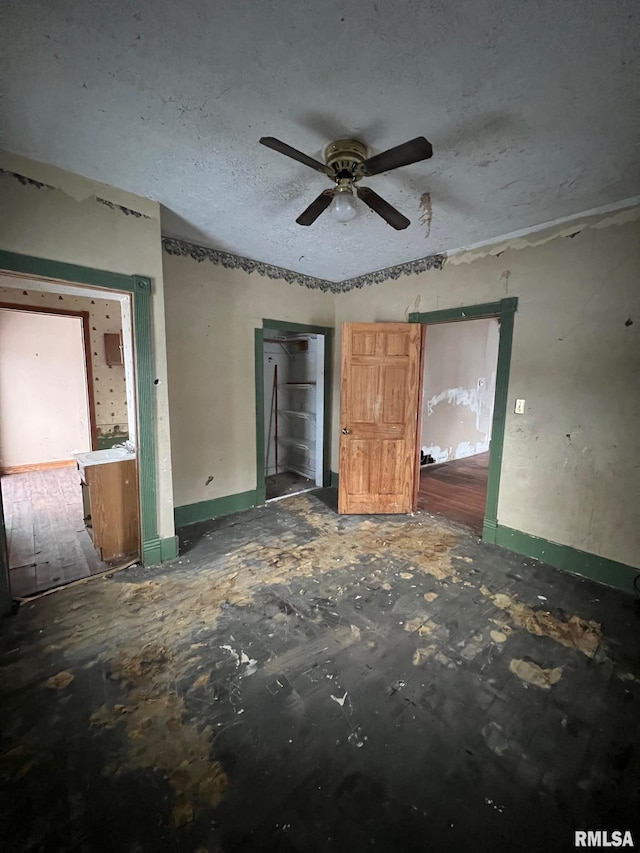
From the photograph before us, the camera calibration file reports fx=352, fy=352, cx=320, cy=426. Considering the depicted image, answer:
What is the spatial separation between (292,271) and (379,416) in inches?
78.8

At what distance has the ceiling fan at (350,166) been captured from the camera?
5.31 ft

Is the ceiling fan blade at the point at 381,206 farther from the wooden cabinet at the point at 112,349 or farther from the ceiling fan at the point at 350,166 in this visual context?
the wooden cabinet at the point at 112,349

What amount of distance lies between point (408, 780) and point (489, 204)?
10.9ft

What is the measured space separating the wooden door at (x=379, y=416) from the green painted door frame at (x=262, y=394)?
31.7 inches

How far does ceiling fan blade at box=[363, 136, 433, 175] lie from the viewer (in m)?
1.54

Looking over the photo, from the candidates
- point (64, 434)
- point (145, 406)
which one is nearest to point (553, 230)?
point (145, 406)

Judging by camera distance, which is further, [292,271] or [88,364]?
[88,364]

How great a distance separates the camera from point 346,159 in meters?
1.88

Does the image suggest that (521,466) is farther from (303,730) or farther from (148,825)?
(148,825)

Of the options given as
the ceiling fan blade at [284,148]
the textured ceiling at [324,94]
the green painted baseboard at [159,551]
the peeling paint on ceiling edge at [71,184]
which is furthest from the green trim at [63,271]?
the green painted baseboard at [159,551]

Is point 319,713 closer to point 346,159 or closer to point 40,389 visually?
point 346,159

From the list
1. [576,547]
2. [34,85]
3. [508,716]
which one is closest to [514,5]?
[34,85]

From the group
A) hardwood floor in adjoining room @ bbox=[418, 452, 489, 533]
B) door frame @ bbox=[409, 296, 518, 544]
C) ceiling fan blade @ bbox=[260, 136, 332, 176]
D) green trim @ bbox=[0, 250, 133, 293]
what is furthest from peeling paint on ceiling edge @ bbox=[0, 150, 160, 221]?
hardwood floor in adjoining room @ bbox=[418, 452, 489, 533]

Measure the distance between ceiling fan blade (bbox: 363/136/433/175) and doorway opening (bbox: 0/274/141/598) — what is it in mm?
1952
